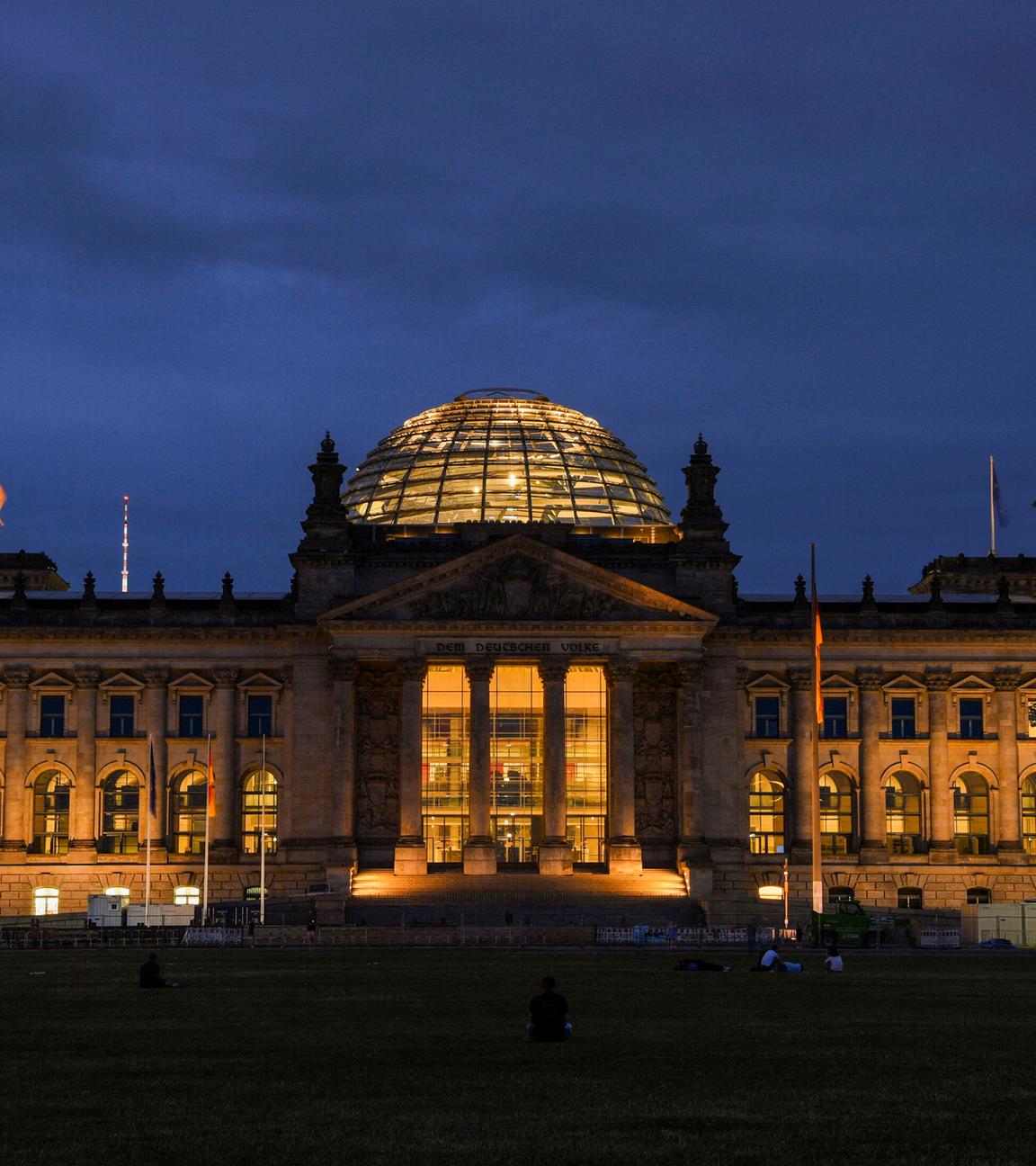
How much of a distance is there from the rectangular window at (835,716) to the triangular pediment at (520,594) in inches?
457

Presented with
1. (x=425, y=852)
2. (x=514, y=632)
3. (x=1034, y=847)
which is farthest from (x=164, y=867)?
(x=1034, y=847)

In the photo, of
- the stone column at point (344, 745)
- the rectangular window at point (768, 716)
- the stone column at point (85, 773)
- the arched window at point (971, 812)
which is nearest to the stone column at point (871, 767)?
the arched window at point (971, 812)

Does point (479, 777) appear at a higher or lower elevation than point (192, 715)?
lower

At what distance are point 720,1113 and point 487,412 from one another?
10824 cm

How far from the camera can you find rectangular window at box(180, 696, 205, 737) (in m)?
Result: 119

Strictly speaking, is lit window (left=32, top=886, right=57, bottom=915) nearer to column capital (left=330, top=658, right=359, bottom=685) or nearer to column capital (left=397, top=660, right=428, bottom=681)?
column capital (left=330, top=658, right=359, bottom=685)

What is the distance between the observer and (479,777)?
11275 cm

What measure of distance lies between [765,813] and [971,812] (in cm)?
1205

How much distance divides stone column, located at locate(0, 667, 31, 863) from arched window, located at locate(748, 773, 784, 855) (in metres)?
40.9

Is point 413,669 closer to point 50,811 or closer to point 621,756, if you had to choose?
point 621,756

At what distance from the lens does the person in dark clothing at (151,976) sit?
173ft

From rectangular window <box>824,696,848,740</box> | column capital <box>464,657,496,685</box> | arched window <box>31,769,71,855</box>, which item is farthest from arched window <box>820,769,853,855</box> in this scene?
arched window <box>31,769,71,855</box>

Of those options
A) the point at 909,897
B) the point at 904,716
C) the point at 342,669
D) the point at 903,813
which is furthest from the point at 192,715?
the point at 909,897

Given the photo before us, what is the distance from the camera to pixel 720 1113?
28391 millimetres
